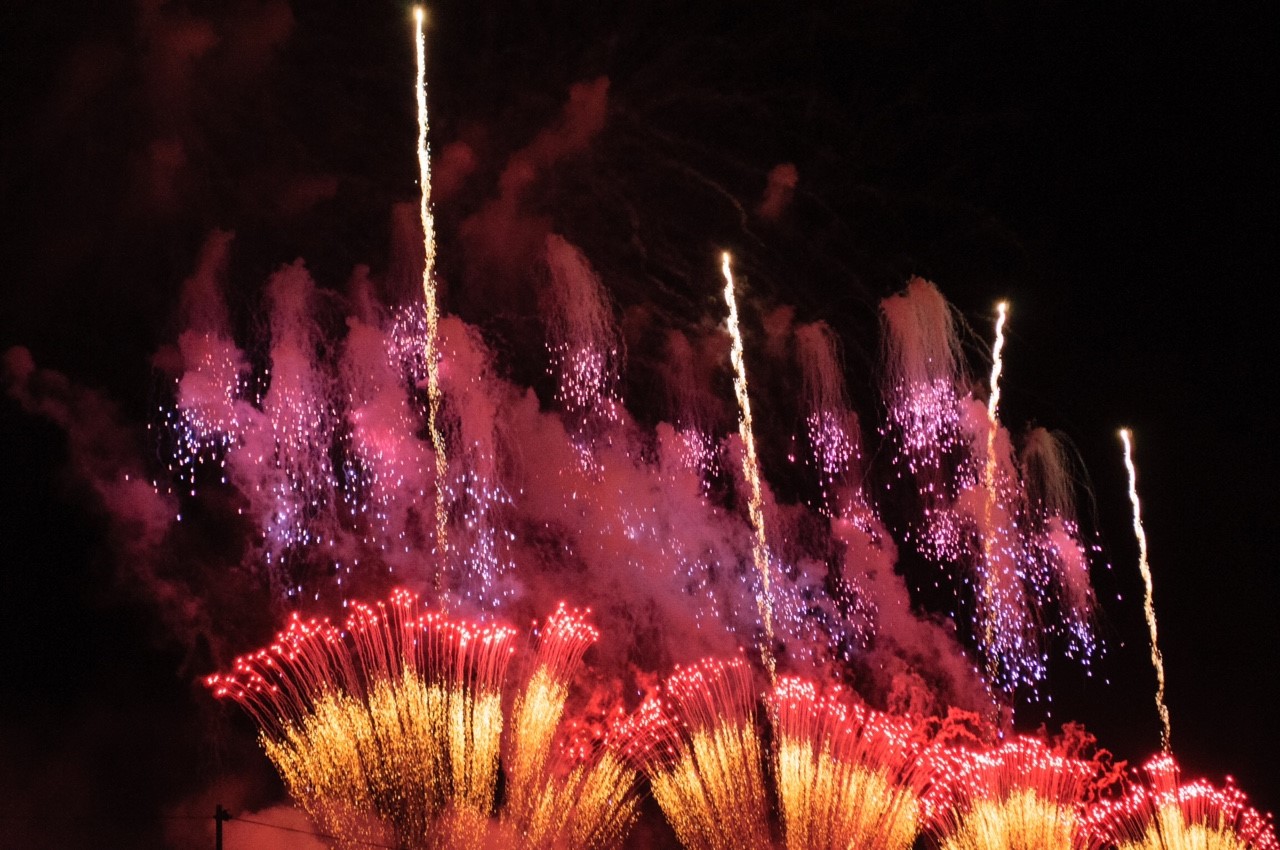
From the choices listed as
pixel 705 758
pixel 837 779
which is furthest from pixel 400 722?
pixel 837 779

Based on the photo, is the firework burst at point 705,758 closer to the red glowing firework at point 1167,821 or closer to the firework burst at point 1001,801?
the firework burst at point 1001,801

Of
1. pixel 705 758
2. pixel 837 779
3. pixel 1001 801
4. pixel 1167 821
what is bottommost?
pixel 1167 821

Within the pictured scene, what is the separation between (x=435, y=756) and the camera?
15477 mm

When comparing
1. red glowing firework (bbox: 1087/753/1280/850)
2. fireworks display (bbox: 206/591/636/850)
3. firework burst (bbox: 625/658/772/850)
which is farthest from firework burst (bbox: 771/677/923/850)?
red glowing firework (bbox: 1087/753/1280/850)

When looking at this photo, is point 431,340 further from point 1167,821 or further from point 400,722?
point 1167,821

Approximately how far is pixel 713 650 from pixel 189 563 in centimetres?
914

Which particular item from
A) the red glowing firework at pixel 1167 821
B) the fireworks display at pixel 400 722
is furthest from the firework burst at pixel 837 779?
the red glowing firework at pixel 1167 821

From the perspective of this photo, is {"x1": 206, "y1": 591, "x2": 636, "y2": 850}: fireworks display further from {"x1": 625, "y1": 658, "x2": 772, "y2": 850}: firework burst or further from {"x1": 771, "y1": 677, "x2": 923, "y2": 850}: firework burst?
{"x1": 771, "y1": 677, "x2": 923, "y2": 850}: firework burst

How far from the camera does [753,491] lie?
20.1 metres

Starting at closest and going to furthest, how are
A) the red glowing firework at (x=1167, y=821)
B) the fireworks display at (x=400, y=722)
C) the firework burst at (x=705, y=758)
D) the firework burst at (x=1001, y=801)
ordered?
the fireworks display at (x=400, y=722) → the firework burst at (x=705, y=758) → the firework burst at (x=1001, y=801) → the red glowing firework at (x=1167, y=821)

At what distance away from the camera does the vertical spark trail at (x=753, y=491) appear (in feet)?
64.0

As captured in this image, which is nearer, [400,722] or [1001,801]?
[400,722]

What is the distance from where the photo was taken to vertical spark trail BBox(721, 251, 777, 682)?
1950 cm

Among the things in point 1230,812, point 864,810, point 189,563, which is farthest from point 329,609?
point 1230,812
